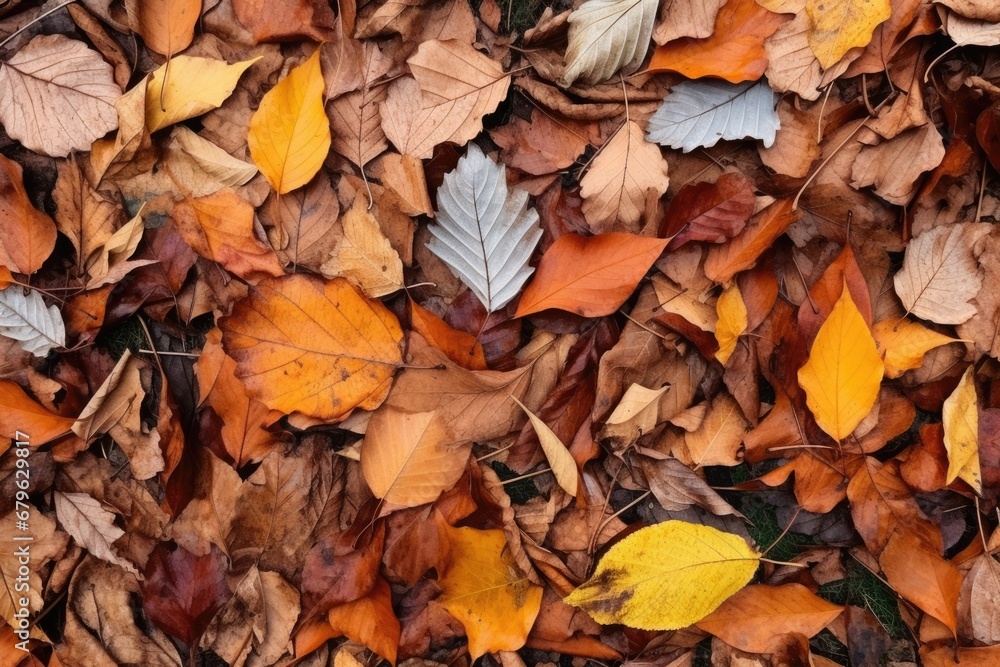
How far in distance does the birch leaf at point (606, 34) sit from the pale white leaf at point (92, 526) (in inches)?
46.1

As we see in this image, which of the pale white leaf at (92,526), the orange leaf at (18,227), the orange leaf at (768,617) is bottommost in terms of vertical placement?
the orange leaf at (768,617)

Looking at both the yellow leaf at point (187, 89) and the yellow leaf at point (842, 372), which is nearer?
the yellow leaf at point (842, 372)

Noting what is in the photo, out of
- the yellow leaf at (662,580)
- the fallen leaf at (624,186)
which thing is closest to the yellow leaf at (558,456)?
the yellow leaf at (662,580)

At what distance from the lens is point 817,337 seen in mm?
1114

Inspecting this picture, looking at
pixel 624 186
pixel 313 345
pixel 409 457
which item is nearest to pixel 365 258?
pixel 313 345

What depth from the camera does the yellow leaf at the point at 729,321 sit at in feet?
3.74

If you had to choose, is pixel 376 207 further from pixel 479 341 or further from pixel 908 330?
pixel 908 330

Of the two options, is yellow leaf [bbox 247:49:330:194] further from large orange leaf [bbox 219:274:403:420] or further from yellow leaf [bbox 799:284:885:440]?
yellow leaf [bbox 799:284:885:440]

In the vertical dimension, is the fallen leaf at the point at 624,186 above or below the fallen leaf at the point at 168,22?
below

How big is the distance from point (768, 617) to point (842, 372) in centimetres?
46

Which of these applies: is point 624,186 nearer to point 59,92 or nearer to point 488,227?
point 488,227

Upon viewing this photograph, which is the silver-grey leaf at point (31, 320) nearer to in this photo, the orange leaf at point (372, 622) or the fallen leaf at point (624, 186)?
the orange leaf at point (372, 622)

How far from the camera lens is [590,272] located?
113 centimetres

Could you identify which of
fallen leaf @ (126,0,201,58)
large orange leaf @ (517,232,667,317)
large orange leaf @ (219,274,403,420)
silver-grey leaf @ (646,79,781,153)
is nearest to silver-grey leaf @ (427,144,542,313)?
large orange leaf @ (517,232,667,317)
